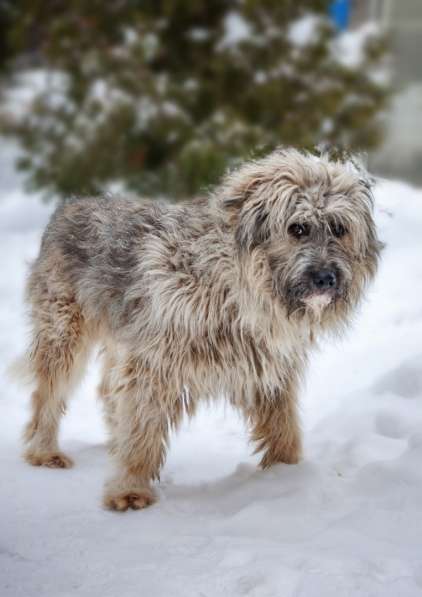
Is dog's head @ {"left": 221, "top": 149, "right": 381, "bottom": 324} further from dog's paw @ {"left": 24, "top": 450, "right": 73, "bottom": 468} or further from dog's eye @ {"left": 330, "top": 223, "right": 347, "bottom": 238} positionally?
dog's paw @ {"left": 24, "top": 450, "right": 73, "bottom": 468}

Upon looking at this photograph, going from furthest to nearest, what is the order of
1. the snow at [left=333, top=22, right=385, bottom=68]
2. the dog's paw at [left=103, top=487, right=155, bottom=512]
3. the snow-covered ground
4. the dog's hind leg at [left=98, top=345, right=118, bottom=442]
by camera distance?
the snow at [left=333, top=22, right=385, bottom=68] < the dog's hind leg at [left=98, top=345, right=118, bottom=442] < the dog's paw at [left=103, top=487, right=155, bottom=512] < the snow-covered ground

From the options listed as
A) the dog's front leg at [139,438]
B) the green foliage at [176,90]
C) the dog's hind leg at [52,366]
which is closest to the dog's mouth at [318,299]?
the dog's front leg at [139,438]

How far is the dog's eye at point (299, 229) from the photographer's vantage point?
328 centimetres

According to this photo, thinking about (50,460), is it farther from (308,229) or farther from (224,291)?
(308,229)

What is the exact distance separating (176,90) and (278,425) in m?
5.40

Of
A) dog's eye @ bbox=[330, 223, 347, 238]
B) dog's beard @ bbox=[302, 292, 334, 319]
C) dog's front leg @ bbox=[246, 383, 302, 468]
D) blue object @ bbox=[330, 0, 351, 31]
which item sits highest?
blue object @ bbox=[330, 0, 351, 31]

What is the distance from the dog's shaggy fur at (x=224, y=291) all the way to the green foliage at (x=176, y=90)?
347cm

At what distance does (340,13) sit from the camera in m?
8.41

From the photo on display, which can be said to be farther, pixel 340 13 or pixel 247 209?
pixel 340 13

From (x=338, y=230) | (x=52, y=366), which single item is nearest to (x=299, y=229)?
(x=338, y=230)

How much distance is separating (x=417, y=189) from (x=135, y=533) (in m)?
5.54

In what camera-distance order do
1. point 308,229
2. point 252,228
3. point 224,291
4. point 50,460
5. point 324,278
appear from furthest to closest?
point 50,460 < point 224,291 < point 252,228 < point 308,229 < point 324,278

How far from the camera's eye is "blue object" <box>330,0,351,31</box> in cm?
809

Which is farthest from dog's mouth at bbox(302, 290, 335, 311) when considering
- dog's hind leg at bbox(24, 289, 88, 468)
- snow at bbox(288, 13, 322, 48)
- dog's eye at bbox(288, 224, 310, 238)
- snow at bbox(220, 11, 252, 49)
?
snow at bbox(220, 11, 252, 49)
